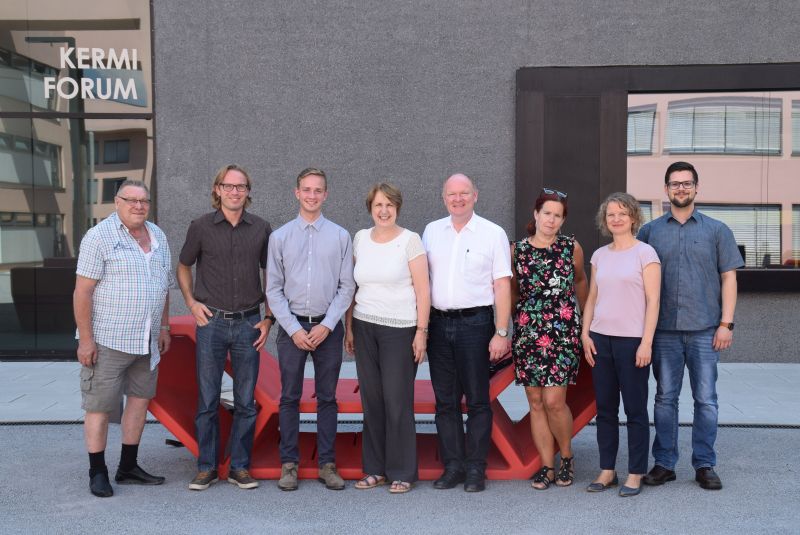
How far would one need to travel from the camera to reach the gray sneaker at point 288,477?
4.55 metres

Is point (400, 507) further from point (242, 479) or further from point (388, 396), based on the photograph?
point (242, 479)

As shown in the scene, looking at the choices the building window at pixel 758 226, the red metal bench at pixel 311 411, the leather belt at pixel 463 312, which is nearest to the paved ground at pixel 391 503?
the red metal bench at pixel 311 411

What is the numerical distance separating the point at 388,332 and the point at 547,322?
0.91 meters

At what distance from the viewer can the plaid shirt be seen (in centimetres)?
435

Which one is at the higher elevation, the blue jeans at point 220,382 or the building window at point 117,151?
the building window at point 117,151

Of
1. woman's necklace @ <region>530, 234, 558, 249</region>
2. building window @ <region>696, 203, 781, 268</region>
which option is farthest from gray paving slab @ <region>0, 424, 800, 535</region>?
building window @ <region>696, 203, 781, 268</region>

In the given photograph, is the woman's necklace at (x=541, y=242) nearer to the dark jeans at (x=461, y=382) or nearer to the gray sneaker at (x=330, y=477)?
the dark jeans at (x=461, y=382)

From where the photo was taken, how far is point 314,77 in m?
8.79

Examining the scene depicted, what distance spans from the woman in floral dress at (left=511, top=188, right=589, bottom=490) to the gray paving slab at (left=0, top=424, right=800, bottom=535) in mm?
444

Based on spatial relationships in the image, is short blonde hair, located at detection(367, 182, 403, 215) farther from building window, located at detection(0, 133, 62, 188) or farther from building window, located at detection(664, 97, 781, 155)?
building window, located at detection(0, 133, 62, 188)

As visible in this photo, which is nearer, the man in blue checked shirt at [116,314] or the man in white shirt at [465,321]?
the man in blue checked shirt at [116,314]

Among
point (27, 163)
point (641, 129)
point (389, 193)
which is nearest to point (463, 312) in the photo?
point (389, 193)

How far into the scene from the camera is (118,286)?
14.5 feet

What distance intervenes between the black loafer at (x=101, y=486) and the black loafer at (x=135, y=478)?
0.18 m
